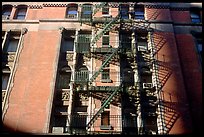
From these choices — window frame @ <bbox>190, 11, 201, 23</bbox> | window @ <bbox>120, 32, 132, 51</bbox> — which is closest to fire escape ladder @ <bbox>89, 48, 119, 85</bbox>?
window @ <bbox>120, 32, 132, 51</bbox>

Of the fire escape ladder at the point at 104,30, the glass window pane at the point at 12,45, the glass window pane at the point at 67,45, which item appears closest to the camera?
the fire escape ladder at the point at 104,30

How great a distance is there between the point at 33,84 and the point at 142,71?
7.85m

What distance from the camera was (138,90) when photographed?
19.9 m

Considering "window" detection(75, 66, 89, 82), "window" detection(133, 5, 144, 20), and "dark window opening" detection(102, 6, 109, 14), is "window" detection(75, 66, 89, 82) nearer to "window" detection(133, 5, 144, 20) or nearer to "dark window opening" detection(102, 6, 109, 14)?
"dark window opening" detection(102, 6, 109, 14)

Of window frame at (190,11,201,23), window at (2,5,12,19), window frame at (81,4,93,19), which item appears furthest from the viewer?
window at (2,5,12,19)

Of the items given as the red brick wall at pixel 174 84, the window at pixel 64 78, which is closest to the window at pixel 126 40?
the red brick wall at pixel 174 84

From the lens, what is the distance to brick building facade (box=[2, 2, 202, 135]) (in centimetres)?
1906

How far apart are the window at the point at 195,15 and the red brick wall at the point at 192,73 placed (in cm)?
264

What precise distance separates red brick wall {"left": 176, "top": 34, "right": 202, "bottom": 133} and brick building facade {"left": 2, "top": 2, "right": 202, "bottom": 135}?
0.07 metres

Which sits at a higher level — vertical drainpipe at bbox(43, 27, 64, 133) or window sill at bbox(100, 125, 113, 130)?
vertical drainpipe at bbox(43, 27, 64, 133)

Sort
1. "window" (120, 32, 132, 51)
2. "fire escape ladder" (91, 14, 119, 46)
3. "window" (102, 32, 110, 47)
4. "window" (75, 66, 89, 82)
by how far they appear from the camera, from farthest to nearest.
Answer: "window" (102, 32, 110, 47)
"window" (120, 32, 132, 51)
"fire escape ladder" (91, 14, 119, 46)
"window" (75, 66, 89, 82)

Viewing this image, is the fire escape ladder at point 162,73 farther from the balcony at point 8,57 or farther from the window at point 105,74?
the balcony at point 8,57

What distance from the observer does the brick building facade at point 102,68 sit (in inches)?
750

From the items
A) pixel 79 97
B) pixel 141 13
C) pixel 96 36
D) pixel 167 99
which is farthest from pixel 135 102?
pixel 141 13
